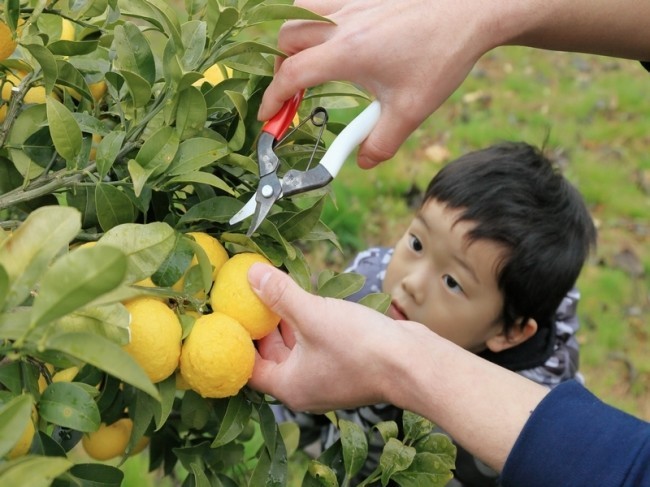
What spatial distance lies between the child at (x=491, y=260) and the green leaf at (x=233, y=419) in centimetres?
82

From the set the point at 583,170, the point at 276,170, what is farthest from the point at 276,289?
the point at 583,170

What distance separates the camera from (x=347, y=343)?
977 millimetres

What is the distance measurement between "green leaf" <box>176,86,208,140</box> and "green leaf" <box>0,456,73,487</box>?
0.38 m

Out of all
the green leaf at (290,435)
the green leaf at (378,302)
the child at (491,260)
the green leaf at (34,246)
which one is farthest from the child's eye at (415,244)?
the green leaf at (34,246)

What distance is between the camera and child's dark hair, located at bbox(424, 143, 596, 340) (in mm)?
1691

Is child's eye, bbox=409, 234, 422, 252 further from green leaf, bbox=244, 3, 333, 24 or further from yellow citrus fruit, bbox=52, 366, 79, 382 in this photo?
yellow citrus fruit, bbox=52, 366, 79, 382

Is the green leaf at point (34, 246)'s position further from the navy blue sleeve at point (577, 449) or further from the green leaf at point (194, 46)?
the navy blue sleeve at point (577, 449)

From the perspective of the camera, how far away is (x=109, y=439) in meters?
1.02

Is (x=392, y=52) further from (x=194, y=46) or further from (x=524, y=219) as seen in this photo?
(x=524, y=219)

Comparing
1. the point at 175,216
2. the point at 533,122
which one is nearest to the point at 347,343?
the point at 175,216

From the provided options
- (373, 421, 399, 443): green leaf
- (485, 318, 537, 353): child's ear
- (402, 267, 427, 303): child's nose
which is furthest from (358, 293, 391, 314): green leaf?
(485, 318, 537, 353): child's ear

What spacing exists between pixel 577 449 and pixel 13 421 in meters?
0.63

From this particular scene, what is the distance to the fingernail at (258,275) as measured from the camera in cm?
86

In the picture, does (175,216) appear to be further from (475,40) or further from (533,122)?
(533,122)
